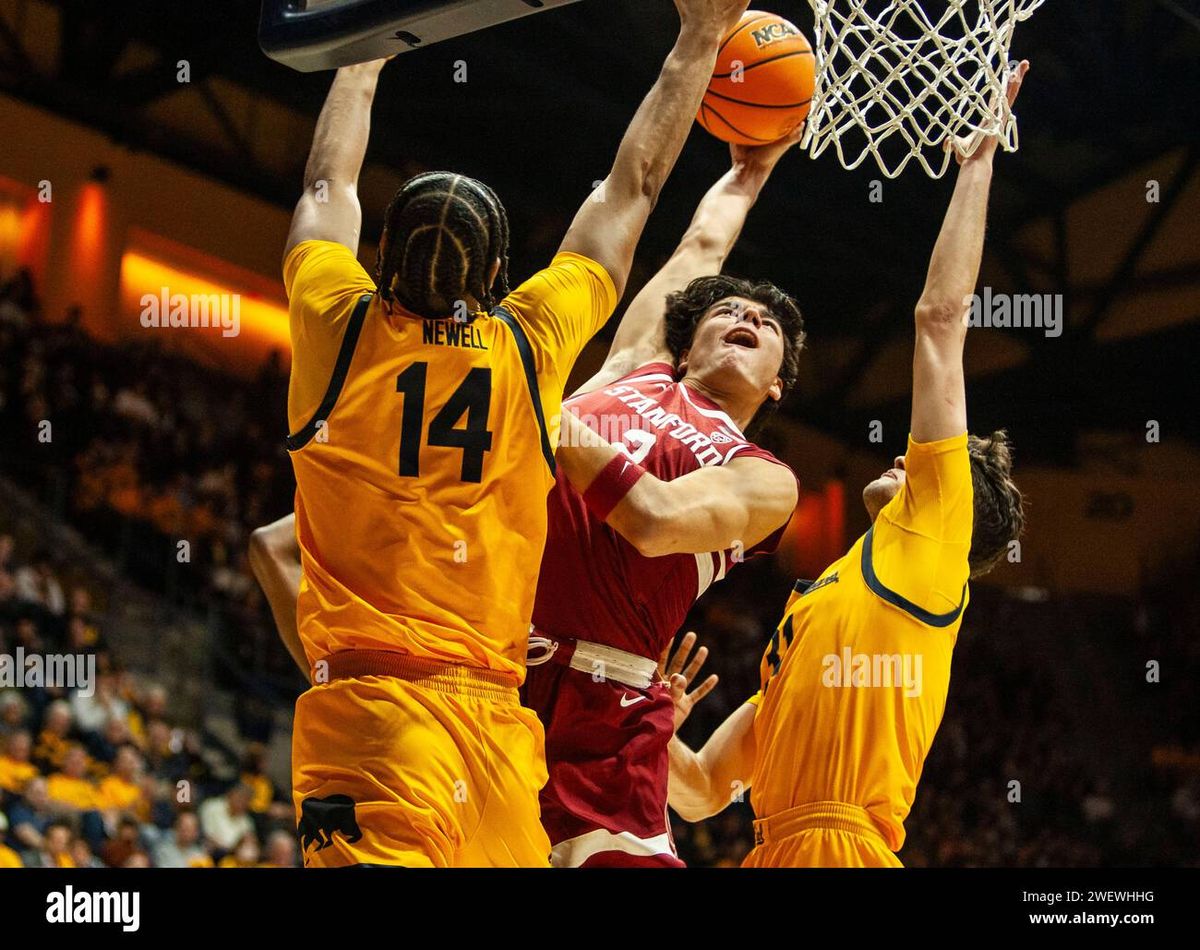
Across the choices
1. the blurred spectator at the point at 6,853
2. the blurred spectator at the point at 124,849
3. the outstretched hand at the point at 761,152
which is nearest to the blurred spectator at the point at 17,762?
the blurred spectator at the point at 6,853

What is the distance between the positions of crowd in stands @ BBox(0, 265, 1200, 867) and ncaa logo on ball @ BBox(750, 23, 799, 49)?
498cm

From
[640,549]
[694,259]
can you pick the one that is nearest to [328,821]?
[640,549]

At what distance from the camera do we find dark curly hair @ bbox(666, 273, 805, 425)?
3678mm

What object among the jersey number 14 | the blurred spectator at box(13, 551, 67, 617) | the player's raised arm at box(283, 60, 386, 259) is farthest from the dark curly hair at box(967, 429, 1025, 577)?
the blurred spectator at box(13, 551, 67, 617)

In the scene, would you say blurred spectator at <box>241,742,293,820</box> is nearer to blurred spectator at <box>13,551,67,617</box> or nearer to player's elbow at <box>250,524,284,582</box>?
blurred spectator at <box>13,551,67,617</box>

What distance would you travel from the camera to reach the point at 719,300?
3.67 meters

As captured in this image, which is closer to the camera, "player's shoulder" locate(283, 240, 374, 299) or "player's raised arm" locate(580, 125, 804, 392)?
"player's shoulder" locate(283, 240, 374, 299)

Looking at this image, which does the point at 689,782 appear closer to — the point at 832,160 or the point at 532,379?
the point at 532,379

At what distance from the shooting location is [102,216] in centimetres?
1195

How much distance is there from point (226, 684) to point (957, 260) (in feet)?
24.7

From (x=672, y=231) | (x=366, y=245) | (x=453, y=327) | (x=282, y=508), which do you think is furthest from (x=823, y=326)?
(x=453, y=327)

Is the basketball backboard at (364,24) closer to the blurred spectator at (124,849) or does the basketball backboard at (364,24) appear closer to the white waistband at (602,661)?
the white waistband at (602,661)

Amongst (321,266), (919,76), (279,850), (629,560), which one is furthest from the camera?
(279,850)

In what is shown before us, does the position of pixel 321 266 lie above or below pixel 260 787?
above
